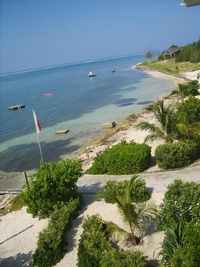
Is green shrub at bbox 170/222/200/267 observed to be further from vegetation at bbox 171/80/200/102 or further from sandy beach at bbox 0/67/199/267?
vegetation at bbox 171/80/200/102

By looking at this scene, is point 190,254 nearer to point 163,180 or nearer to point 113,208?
point 113,208

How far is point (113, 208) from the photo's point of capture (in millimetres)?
11250

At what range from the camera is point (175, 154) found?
14125mm

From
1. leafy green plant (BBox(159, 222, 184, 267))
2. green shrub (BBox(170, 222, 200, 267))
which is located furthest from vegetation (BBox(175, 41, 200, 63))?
green shrub (BBox(170, 222, 200, 267))

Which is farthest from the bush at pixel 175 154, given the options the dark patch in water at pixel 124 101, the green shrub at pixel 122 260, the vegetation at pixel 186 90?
the dark patch in water at pixel 124 101

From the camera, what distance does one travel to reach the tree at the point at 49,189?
1106 cm

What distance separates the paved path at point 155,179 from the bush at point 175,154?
61cm

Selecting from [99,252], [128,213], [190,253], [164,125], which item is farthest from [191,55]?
[190,253]

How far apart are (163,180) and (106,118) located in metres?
24.0

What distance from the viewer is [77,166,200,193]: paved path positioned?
1235cm

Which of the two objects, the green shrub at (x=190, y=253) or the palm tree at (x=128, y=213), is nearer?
the green shrub at (x=190, y=253)

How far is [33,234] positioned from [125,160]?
5888mm

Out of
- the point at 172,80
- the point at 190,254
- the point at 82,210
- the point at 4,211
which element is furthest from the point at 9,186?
the point at 172,80

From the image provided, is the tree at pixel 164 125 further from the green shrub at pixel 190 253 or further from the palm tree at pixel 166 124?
the green shrub at pixel 190 253
